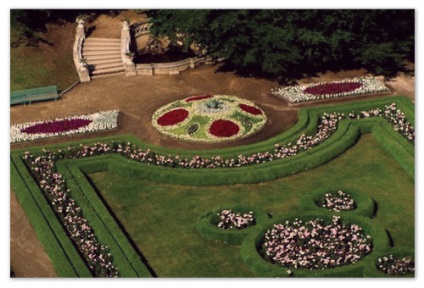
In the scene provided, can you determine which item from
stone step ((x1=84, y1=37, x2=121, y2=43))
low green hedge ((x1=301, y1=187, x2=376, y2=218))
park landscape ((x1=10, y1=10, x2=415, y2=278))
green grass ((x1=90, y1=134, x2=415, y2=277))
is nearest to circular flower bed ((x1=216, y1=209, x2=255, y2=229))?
park landscape ((x1=10, y1=10, x2=415, y2=278))

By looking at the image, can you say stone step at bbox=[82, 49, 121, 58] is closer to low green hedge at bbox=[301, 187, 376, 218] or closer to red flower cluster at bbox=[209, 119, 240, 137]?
red flower cluster at bbox=[209, 119, 240, 137]

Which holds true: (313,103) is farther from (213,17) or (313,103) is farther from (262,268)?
(262,268)

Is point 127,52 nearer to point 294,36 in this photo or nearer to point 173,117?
point 173,117

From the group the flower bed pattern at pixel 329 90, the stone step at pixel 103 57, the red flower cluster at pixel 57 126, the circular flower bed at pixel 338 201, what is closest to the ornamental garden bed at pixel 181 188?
the circular flower bed at pixel 338 201

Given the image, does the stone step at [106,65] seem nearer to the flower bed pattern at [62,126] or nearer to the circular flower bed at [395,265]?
the flower bed pattern at [62,126]

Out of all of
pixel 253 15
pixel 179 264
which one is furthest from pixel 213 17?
pixel 179 264
